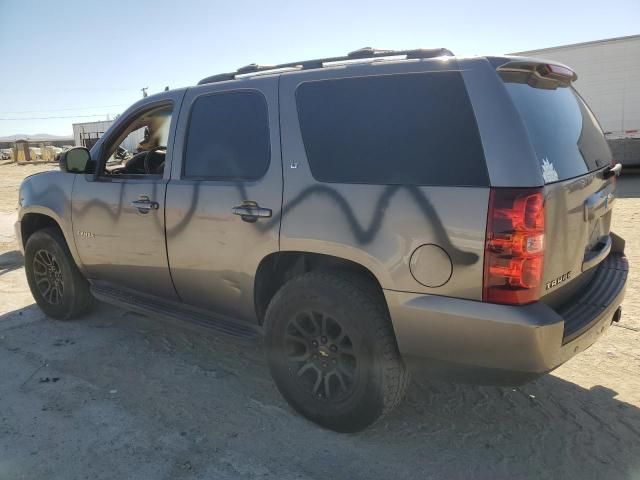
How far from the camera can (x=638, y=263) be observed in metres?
5.80

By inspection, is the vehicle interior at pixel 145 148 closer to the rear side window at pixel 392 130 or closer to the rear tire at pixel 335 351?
the rear side window at pixel 392 130

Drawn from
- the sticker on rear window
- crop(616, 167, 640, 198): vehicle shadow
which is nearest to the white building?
crop(616, 167, 640, 198): vehicle shadow

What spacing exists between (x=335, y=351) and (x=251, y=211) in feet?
3.03

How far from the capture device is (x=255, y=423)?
291cm

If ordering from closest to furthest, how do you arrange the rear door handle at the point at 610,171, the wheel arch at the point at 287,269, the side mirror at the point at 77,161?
the wheel arch at the point at 287,269 → the rear door handle at the point at 610,171 → the side mirror at the point at 77,161

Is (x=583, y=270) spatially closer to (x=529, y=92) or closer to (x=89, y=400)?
(x=529, y=92)

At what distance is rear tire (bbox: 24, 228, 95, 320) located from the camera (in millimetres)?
4328

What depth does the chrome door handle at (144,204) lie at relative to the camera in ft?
11.3

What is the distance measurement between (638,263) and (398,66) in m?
4.77

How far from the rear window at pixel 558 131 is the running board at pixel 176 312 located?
1.91 m

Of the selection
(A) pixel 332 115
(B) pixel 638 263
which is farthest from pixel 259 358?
(B) pixel 638 263

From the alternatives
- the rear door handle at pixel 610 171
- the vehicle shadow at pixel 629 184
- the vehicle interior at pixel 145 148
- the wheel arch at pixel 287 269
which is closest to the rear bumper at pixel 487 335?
the wheel arch at pixel 287 269

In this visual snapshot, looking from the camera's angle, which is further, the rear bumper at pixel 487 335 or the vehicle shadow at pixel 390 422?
the vehicle shadow at pixel 390 422

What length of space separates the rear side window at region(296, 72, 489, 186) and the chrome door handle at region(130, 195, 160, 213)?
1.26 meters
